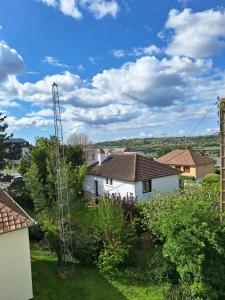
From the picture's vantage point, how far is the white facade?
97.6 ft

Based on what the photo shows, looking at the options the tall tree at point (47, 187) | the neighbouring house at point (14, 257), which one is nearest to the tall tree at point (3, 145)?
the tall tree at point (47, 187)

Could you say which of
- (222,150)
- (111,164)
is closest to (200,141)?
(111,164)

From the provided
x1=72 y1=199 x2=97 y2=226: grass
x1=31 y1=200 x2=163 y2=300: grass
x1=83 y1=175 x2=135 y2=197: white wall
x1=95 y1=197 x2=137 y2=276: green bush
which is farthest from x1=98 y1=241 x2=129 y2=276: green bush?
x1=83 y1=175 x2=135 y2=197: white wall

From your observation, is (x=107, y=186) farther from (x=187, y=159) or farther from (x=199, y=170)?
(x=199, y=170)

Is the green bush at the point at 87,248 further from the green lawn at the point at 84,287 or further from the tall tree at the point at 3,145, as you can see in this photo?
the tall tree at the point at 3,145

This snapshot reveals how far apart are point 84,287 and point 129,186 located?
1571 cm

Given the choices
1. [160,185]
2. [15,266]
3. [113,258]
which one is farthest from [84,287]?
[160,185]

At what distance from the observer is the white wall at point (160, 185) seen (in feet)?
97.6

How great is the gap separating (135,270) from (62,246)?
4312mm

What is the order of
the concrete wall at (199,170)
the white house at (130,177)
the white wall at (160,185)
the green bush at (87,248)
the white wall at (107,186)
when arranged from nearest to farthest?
the green bush at (87,248), the white wall at (160,185), the white house at (130,177), the white wall at (107,186), the concrete wall at (199,170)

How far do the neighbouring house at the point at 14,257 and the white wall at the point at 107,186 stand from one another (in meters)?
17.6

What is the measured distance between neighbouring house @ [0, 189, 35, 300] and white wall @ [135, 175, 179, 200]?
1767cm

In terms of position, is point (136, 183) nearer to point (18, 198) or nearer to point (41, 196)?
point (41, 196)

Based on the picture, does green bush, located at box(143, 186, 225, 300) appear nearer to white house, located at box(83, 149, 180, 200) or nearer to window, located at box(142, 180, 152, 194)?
white house, located at box(83, 149, 180, 200)
